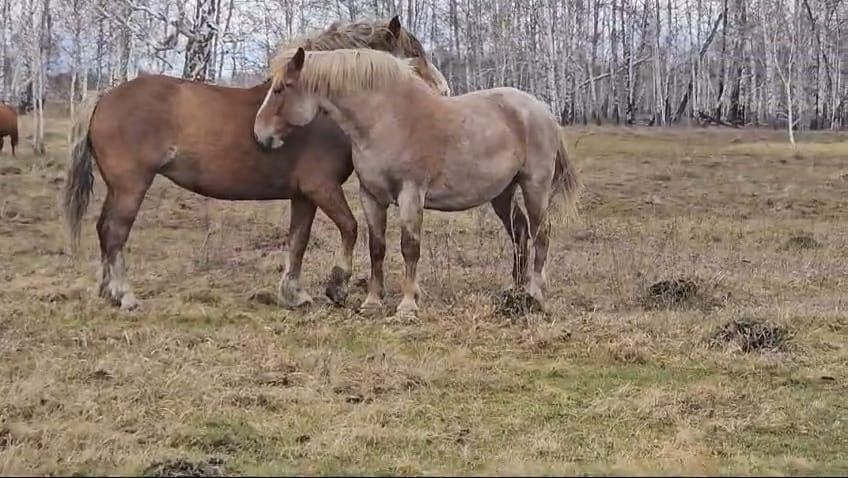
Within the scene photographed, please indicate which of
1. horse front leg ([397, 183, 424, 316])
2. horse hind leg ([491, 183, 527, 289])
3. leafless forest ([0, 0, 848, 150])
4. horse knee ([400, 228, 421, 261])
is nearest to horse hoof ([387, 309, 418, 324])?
horse front leg ([397, 183, 424, 316])

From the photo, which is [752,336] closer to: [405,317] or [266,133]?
[405,317]

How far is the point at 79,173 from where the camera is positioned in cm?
732

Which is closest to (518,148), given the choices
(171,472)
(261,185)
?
(261,185)

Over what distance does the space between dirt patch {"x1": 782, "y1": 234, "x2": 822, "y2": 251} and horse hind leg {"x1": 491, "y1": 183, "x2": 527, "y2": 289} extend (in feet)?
14.4

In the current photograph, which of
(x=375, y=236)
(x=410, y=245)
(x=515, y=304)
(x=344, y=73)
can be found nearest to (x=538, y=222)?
(x=515, y=304)

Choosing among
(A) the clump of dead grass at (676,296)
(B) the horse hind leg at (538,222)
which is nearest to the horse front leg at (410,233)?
(B) the horse hind leg at (538,222)

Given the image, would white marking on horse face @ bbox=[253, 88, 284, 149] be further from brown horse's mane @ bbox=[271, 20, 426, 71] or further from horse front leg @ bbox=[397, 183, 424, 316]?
horse front leg @ bbox=[397, 183, 424, 316]

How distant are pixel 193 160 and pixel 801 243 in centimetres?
722

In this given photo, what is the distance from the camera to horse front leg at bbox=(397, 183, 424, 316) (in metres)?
6.90

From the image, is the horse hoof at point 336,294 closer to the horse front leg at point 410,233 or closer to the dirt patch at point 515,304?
the horse front leg at point 410,233

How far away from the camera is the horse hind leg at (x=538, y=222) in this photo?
7.44 meters

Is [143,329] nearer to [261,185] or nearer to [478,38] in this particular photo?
[261,185]

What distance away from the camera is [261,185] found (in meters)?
7.29

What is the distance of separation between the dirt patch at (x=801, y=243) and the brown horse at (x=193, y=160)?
592 centimetres
